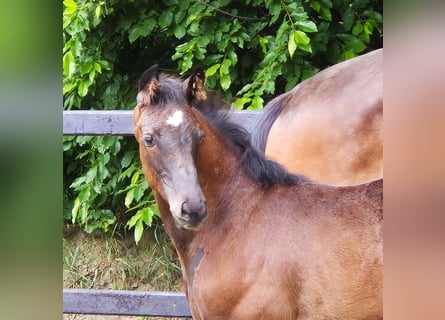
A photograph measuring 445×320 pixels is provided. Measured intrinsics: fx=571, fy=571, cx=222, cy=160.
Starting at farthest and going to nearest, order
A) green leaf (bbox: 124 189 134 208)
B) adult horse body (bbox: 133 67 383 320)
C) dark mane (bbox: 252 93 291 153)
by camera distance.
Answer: green leaf (bbox: 124 189 134 208) → dark mane (bbox: 252 93 291 153) → adult horse body (bbox: 133 67 383 320)

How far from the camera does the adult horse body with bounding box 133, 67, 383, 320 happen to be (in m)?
1.07

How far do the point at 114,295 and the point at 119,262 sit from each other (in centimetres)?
9

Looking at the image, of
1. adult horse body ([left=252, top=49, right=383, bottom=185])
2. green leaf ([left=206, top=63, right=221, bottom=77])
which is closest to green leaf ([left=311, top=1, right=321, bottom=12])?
adult horse body ([left=252, top=49, right=383, bottom=185])

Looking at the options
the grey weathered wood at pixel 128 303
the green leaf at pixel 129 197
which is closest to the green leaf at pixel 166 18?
the green leaf at pixel 129 197

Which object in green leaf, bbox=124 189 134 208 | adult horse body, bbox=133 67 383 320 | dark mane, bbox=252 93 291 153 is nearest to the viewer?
adult horse body, bbox=133 67 383 320

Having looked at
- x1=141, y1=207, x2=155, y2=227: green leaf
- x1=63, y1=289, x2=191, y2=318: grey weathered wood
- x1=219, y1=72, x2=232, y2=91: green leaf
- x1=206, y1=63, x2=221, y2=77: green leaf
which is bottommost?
x1=63, y1=289, x2=191, y2=318: grey weathered wood

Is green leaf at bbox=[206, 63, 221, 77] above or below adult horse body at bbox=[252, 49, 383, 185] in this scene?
above

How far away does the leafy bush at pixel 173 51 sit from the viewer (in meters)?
1.24

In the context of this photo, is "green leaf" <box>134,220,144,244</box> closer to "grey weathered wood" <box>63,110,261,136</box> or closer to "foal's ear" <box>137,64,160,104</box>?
"grey weathered wood" <box>63,110,261,136</box>

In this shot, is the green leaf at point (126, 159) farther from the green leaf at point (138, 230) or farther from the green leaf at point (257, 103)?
the green leaf at point (257, 103)

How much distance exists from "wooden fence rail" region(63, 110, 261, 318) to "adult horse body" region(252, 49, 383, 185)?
67 millimetres

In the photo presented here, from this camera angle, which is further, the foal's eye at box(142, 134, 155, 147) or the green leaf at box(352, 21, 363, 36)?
the green leaf at box(352, 21, 363, 36)

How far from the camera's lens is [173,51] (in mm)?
1253
